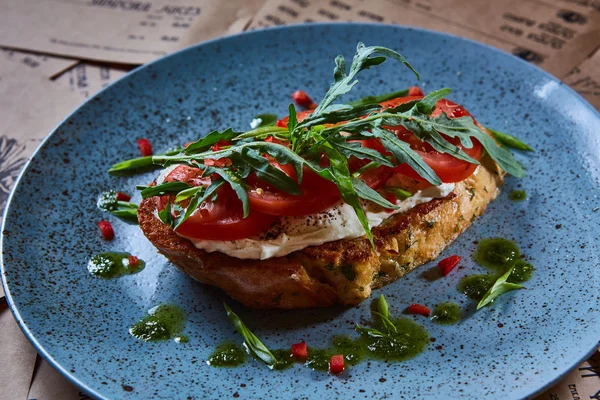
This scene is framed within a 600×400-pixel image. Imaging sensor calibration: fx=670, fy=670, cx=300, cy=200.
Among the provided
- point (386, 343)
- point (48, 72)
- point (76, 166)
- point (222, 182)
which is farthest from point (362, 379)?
point (48, 72)

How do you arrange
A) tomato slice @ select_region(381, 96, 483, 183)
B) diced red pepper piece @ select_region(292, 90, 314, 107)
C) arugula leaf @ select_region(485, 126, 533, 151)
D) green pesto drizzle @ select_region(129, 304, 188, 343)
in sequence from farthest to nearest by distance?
1. diced red pepper piece @ select_region(292, 90, 314, 107)
2. arugula leaf @ select_region(485, 126, 533, 151)
3. tomato slice @ select_region(381, 96, 483, 183)
4. green pesto drizzle @ select_region(129, 304, 188, 343)

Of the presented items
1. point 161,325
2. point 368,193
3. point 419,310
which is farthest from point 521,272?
point 161,325

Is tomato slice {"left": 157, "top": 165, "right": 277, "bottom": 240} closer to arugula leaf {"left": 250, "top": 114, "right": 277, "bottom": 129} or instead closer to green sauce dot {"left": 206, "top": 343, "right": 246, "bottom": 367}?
green sauce dot {"left": 206, "top": 343, "right": 246, "bottom": 367}

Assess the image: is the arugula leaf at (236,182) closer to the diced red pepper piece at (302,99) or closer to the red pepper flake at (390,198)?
the red pepper flake at (390,198)

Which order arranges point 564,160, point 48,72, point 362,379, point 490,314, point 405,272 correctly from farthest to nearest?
1. point 48,72
2. point 564,160
3. point 405,272
4. point 490,314
5. point 362,379

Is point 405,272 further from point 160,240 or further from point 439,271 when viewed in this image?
point 160,240

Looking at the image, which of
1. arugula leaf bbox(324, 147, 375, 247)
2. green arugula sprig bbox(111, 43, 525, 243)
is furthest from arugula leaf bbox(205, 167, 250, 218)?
arugula leaf bbox(324, 147, 375, 247)
